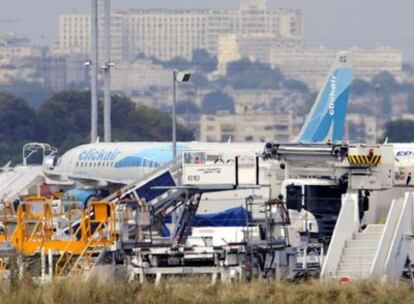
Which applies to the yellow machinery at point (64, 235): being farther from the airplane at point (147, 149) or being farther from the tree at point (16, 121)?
the tree at point (16, 121)

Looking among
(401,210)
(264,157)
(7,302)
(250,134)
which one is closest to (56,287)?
(7,302)

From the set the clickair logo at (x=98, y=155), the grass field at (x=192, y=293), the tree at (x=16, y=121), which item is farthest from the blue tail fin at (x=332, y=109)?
the tree at (x=16, y=121)

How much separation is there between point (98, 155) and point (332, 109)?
903 cm

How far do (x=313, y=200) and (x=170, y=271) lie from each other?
26.1ft

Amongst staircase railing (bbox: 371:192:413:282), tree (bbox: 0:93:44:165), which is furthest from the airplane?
tree (bbox: 0:93:44:165)

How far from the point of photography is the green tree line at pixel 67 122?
126062 millimetres

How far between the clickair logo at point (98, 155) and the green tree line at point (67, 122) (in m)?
45.9

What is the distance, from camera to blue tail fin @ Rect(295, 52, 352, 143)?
75500 mm

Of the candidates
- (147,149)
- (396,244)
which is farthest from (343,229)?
(147,149)

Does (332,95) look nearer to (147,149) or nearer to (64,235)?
(147,149)

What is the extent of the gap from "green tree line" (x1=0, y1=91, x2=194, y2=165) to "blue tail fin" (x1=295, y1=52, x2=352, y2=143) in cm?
4494

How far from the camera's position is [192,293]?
102ft

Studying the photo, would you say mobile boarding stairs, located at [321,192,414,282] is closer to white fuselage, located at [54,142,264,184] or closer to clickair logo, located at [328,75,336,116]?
white fuselage, located at [54,142,264,184]

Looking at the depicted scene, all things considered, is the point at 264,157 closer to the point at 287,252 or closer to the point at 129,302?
the point at 287,252
